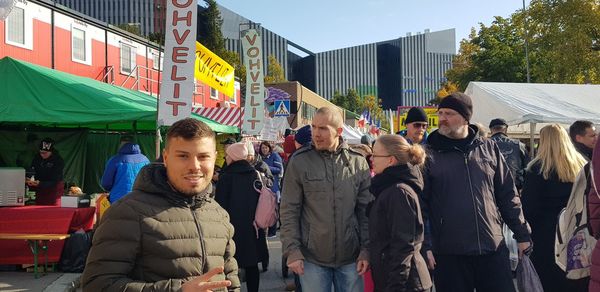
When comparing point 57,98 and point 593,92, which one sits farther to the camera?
point 593,92

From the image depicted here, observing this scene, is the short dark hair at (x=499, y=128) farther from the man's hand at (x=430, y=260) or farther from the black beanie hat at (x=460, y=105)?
the man's hand at (x=430, y=260)

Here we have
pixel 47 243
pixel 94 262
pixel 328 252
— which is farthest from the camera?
pixel 47 243

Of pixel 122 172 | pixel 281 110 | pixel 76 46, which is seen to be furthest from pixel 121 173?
pixel 76 46

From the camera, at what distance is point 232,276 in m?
2.65

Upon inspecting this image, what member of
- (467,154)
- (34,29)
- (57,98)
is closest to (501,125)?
(467,154)

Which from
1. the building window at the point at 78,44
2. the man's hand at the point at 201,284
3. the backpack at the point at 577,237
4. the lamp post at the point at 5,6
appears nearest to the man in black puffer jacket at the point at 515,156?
the backpack at the point at 577,237

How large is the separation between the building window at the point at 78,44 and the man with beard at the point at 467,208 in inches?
659

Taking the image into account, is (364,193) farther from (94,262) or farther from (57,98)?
(57,98)

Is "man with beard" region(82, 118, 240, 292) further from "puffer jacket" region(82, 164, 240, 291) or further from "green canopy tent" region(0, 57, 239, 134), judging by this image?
"green canopy tent" region(0, 57, 239, 134)

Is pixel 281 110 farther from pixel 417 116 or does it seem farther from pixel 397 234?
pixel 397 234

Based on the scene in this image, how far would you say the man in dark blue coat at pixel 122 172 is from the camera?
750cm

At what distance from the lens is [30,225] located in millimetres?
7824

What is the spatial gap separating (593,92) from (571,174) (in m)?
8.09

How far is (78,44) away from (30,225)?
12368 mm
